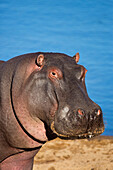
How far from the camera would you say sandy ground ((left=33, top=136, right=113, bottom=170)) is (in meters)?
3.88

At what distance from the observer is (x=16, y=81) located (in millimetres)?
2031

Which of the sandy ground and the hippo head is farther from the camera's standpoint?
the sandy ground

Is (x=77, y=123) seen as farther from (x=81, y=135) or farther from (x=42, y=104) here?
(x=42, y=104)

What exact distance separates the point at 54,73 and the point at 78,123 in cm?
33

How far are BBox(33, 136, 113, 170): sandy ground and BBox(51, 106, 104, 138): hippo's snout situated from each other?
210 centimetres

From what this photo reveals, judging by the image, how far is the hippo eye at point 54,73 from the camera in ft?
6.21

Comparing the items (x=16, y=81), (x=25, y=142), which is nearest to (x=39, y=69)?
(x=16, y=81)

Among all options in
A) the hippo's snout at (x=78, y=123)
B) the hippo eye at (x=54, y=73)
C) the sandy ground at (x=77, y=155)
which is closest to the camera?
the hippo's snout at (x=78, y=123)

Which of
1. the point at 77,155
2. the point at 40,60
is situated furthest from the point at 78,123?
the point at 77,155

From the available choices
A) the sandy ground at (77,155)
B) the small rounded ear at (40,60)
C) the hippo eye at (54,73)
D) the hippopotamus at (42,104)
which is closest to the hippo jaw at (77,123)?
the hippopotamus at (42,104)

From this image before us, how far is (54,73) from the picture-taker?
1.90 m

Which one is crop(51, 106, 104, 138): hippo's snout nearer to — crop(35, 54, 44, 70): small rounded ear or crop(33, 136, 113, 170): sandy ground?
crop(35, 54, 44, 70): small rounded ear

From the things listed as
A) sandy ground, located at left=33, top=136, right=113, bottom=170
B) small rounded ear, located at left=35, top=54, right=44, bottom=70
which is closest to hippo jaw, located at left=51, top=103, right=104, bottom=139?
small rounded ear, located at left=35, top=54, right=44, bottom=70

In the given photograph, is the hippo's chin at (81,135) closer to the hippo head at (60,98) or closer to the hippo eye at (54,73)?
the hippo head at (60,98)
